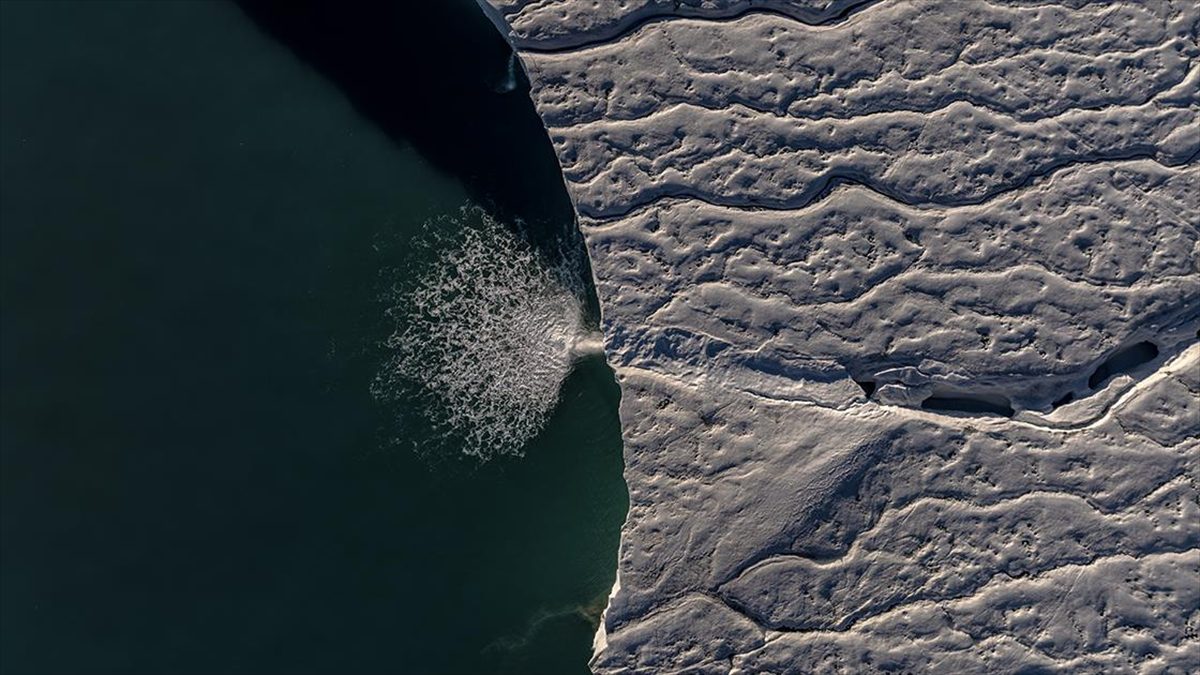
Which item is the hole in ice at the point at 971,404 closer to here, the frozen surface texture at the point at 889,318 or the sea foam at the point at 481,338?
the frozen surface texture at the point at 889,318

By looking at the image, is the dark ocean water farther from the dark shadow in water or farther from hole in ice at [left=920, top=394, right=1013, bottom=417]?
hole in ice at [left=920, top=394, right=1013, bottom=417]

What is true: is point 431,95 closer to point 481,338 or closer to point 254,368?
point 481,338

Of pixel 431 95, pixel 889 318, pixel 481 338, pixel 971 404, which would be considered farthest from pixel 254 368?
pixel 971 404

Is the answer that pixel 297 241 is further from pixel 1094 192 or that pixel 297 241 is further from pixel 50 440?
pixel 1094 192

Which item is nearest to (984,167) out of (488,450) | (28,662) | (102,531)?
(488,450)

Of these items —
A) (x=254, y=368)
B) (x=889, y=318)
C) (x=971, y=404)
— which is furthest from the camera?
(x=254, y=368)

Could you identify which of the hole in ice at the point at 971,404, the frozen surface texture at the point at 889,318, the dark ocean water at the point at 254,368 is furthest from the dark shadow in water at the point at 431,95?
the hole in ice at the point at 971,404
